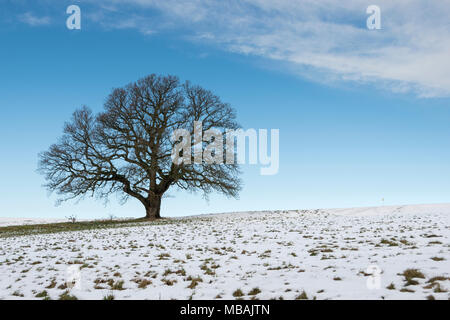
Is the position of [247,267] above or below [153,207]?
above

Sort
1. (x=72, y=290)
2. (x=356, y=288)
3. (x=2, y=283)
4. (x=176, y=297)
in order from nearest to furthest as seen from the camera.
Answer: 1. (x=356, y=288)
2. (x=176, y=297)
3. (x=72, y=290)
4. (x=2, y=283)

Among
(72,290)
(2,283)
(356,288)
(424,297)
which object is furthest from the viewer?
(2,283)

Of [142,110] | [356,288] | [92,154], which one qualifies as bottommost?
[356,288]

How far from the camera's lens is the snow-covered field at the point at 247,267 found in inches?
255

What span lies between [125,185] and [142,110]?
6.78m

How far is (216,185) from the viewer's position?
94.7ft

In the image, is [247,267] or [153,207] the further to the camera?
[153,207]

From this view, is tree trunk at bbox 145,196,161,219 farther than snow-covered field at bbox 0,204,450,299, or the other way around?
tree trunk at bbox 145,196,161,219

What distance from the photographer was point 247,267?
28.8 ft

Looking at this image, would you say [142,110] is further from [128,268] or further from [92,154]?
[128,268]

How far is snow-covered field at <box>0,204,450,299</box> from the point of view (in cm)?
647

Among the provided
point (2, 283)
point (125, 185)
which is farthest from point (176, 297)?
point (125, 185)

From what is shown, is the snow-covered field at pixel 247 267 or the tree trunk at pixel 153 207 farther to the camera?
the tree trunk at pixel 153 207
